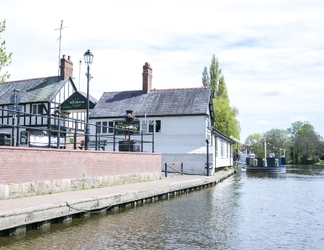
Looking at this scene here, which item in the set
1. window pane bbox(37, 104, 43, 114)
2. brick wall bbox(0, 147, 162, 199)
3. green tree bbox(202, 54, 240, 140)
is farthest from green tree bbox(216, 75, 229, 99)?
brick wall bbox(0, 147, 162, 199)

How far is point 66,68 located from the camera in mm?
31641

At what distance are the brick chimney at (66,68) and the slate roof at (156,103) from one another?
3424 mm

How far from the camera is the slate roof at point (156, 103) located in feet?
95.8

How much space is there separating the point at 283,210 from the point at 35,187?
8.21 metres

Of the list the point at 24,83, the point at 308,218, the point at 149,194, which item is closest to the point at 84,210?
the point at 149,194

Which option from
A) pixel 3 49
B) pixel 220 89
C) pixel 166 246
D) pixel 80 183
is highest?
pixel 220 89

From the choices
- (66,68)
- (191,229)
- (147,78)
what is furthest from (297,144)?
(191,229)

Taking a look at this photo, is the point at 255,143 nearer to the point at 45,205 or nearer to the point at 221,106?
the point at 221,106

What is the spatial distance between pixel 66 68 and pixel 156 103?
7899mm

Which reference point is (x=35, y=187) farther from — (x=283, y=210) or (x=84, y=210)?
(x=283, y=210)

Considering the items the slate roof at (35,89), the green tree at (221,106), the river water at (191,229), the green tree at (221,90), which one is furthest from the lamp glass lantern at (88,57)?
the green tree at (221,90)

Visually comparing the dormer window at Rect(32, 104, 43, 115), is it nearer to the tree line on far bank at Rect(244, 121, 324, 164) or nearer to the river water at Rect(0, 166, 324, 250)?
the river water at Rect(0, 166, 324, 250)

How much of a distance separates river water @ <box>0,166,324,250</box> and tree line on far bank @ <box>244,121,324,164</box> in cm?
7421

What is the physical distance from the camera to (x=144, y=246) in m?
8.06
